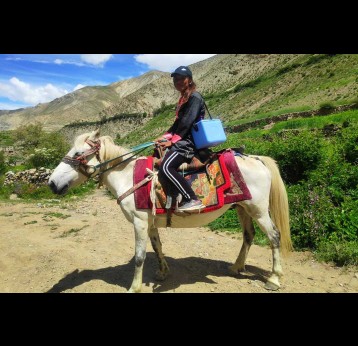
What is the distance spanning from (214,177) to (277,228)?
1.40 m

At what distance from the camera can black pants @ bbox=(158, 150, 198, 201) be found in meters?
4.33

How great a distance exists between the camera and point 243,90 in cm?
7419

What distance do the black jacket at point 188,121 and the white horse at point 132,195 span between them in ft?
3.00

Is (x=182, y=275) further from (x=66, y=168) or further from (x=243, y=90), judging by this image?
(x=243, y=90)

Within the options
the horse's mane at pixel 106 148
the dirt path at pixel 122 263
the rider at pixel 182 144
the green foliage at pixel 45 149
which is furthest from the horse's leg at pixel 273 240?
the green foliage at pixel 45 149

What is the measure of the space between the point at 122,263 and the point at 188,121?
3.35 metres

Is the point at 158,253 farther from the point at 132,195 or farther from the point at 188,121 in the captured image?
the point at 188,121

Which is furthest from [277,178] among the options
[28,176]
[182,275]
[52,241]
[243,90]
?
[243,90]

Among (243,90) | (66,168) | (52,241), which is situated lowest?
(52,241)

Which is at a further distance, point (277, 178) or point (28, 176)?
point (28, 176)

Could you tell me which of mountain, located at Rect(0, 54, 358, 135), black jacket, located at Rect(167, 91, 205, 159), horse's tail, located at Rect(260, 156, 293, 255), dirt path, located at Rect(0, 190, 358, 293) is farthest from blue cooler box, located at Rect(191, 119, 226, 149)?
mountain, located at Rect(0, 54, 358, 135)

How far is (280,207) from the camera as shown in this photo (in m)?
5.00

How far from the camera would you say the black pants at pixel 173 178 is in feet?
14.2

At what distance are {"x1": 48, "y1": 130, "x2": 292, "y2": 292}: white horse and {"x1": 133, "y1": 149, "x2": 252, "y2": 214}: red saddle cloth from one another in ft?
0.45
